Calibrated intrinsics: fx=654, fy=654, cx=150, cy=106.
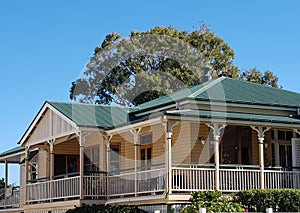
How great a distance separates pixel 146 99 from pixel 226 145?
27752 millimetres

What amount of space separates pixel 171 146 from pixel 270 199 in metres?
5.43

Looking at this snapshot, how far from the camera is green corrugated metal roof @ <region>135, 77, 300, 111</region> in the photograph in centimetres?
2777

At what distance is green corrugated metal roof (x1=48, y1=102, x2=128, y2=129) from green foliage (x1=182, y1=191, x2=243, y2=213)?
6.18m

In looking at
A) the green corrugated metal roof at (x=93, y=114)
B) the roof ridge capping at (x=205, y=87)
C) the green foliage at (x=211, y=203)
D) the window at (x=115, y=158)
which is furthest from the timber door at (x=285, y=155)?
the window at (x=115, y=158)

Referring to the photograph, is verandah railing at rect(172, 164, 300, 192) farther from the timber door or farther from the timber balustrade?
the timber door

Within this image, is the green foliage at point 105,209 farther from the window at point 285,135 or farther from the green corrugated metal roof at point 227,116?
the window at point 285,135

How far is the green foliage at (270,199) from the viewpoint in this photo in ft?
77.4

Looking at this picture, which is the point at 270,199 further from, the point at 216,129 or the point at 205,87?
the point at 205,87

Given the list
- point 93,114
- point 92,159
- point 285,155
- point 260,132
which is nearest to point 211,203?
point 260,132

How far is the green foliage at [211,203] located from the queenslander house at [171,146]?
2.70ft

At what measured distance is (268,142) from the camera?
2833cm

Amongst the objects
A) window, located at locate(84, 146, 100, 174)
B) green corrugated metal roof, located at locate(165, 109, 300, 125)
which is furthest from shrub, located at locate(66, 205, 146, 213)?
window, located at locate(84, 146, 100, 174)

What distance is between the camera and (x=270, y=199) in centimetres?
2361

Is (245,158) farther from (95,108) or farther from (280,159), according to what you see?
(95,108)
